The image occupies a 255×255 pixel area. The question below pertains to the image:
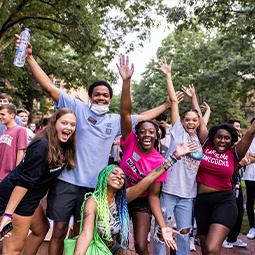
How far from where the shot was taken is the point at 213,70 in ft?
58.7

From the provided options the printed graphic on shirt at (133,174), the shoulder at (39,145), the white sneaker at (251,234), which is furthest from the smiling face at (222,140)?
the white sneaker at (251,234)

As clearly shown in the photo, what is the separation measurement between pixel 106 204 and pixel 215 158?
1608 mm

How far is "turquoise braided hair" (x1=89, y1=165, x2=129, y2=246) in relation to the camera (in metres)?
2.89

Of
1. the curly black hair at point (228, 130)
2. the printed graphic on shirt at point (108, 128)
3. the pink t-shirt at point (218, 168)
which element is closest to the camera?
the printed graphic on shirt at point (108, 128)

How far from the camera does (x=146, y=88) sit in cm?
3297

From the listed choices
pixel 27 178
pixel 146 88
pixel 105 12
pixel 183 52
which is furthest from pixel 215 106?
pixel 27 178

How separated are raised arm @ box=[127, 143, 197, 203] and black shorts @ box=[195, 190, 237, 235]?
0.82 meters

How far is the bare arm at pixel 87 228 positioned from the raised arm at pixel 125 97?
0.96m

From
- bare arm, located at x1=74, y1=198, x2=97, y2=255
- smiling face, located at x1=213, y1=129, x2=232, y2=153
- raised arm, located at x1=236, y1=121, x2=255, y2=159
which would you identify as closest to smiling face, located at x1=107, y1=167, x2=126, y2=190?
bare arm, located at x1=74, y1=198, x2=97, y2=255

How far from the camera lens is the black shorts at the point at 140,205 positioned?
3.49m

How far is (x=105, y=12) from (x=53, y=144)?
369 inches

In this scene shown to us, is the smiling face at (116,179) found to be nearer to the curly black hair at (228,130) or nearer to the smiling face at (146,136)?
the smiling face at (146,136)

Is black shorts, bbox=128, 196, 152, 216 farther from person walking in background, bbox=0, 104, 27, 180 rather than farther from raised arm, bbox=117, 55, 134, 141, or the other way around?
person walking in background, bbox=0, 104, 27, 180

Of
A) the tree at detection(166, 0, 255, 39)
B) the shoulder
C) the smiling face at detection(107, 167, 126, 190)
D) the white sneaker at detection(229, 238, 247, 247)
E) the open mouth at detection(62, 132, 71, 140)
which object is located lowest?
the white sneaker at detection(229, 238, 247, 247)
